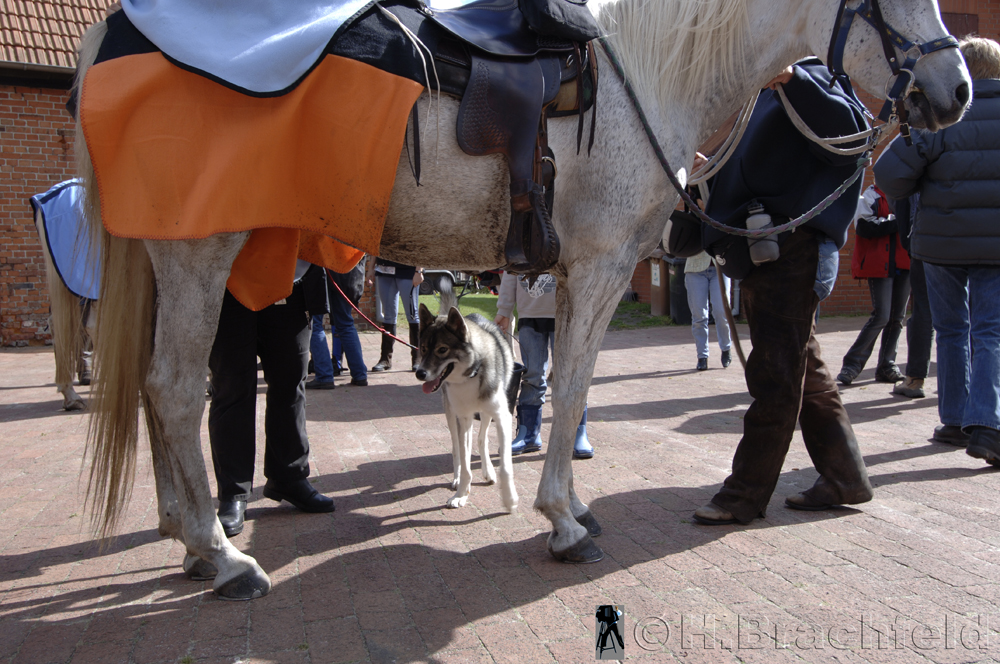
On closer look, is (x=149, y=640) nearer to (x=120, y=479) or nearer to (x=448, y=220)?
(x=120, y=479)

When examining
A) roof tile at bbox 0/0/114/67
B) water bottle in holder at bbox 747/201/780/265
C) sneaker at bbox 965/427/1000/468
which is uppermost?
roof tile at bbox 0/0/114/67

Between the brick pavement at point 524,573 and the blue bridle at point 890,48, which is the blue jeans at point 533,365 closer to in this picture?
the brick pavement at point 524,573

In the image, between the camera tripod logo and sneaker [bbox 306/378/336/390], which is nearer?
the camera tripod logo

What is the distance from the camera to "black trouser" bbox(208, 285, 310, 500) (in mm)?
3773

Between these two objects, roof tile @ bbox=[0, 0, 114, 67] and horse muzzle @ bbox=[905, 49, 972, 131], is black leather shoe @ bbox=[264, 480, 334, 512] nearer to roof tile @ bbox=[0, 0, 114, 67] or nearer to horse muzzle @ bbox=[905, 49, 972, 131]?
horse muzzle @ bbox=[905, 49, 972, 131]

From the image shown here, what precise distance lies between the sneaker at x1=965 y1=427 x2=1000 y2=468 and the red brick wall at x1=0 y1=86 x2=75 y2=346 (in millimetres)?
13416

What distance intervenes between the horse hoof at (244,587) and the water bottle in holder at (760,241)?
2788mm

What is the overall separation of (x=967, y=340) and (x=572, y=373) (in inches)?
143

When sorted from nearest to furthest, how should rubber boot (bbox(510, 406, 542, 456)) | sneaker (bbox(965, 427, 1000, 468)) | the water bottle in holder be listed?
the water bottle in holder, sneaker (bbox(965, 427, 1000, 468)), rubber boot (bbox(510, 406, 542, 456))

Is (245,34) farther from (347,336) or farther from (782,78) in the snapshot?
(347,336)

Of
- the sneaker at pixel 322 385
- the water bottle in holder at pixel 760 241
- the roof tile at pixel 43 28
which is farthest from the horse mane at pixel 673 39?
the roof tile at pixel 43 28

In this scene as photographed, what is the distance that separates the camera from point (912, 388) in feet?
23.5

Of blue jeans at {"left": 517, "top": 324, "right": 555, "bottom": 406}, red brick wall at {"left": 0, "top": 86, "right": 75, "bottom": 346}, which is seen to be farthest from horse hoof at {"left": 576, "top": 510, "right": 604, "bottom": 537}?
red brick wall at {"left": 0, "top": 86, "right": 75, "bottom": 346}

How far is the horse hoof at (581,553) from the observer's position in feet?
10.5
